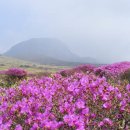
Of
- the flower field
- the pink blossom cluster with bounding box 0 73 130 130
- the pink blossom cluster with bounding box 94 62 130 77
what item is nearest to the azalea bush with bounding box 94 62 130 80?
the pink blossom cluster with bounding box 94 62 130 77

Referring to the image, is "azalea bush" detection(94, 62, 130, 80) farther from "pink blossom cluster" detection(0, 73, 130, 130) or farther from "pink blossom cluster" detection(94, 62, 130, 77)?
"pink blossom cluster" detection(0, 73, 130, 130)

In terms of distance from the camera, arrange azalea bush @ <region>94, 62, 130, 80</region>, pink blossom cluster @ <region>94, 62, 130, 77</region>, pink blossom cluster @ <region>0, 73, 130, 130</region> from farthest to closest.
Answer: pink blossom cluster @ <region>94, 62, 130, 77</region>
azalea bush @ <region>94, 62, 130, 80</region>
pink blossom cluster @ <region>0, 73, 130, 130</region>

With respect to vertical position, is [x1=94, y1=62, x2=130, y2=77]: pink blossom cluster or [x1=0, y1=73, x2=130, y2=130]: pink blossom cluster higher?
[x1=94, y1=62, x2=130, y2=77]: pink blossom cluster

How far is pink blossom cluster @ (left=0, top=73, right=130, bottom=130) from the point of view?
6.34 m

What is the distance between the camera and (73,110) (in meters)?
6.86

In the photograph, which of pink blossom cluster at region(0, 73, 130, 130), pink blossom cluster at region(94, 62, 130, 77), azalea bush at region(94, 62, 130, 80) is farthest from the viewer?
pink blossom cluster at region(94, 62, 130, 77)

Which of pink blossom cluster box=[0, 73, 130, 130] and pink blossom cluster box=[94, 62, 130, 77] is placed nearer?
pink blossom cluster box=[0, 73, 130, 130]

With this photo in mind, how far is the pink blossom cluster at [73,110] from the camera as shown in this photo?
20.8 feet

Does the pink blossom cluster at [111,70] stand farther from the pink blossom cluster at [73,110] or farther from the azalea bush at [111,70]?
the pink blossom cluster at [73,110]

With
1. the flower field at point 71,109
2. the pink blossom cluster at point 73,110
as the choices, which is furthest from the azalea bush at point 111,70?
the pink blossom cluster at point 73,110

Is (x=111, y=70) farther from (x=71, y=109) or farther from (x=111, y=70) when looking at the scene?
(x=71, y=109)

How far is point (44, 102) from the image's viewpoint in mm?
7652

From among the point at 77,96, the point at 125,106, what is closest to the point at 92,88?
the point at 77,96

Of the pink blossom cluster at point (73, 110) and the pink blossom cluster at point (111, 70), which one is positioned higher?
the pink blossom cluster at point (111, 70)
